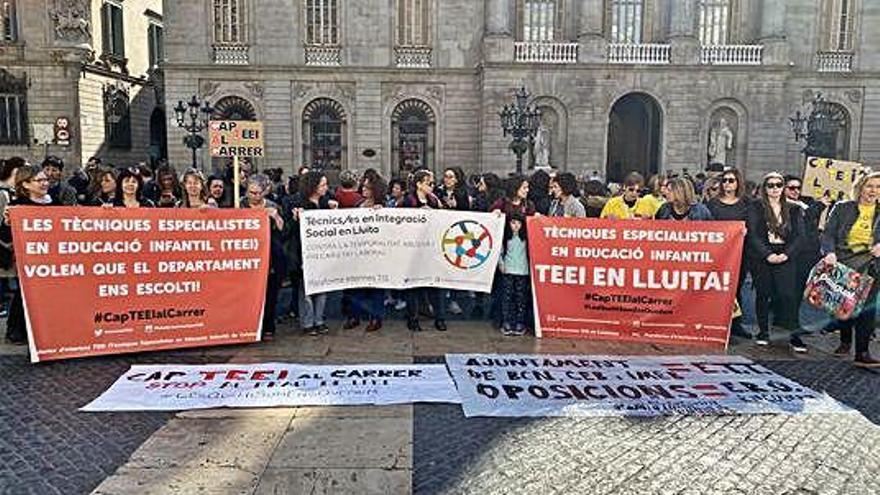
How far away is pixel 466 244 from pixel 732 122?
2582cm

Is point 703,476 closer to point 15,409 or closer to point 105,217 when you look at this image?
point 15,409

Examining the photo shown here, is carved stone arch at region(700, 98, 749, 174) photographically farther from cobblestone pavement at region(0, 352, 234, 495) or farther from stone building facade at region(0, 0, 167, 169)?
stone building facade at region(0, 0, 167, 169)

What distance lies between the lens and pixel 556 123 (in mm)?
29500

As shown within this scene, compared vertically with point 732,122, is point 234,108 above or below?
above

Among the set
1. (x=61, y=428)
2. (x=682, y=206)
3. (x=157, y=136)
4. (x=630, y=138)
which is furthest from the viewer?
(x=157, y=136)

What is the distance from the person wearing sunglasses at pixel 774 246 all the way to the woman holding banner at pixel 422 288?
3.81m

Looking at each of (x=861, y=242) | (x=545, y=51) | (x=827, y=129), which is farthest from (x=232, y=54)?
(x=827, y=129)

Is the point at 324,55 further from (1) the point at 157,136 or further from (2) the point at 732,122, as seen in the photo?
(2) the point at 732,122

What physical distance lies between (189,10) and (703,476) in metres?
30.8

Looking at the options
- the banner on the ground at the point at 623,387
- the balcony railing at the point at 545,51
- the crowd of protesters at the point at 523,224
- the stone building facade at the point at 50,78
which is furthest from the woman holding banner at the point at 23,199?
the stone building facade at the point at 50,78

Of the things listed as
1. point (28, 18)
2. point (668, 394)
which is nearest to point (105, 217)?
point (668, 394)

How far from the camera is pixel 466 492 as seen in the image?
13.6 ft

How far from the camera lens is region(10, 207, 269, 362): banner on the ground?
663 centimetres

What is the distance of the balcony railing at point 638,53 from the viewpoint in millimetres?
29547
